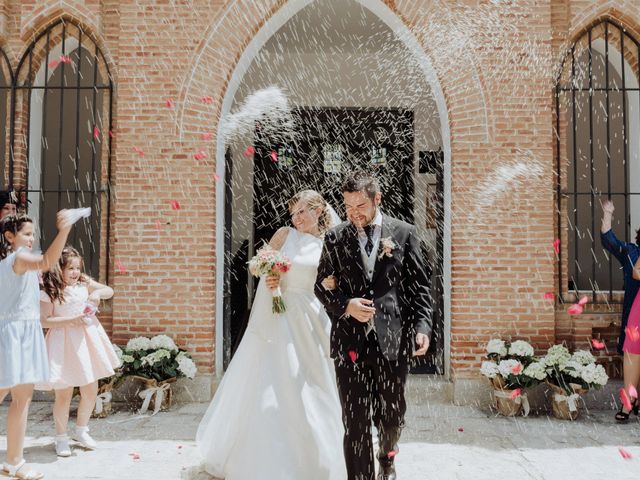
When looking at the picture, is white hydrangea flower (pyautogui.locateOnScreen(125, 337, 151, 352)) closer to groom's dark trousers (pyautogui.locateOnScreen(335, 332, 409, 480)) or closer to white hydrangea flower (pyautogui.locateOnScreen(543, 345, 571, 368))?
groom's dark trousers (pyautogui.locateOnScreen(335, 332, 409, 480))

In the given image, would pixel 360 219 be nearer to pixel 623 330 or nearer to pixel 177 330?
pixel 177 330

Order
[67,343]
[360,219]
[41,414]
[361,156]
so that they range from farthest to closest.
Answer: [361,156]
[41,414]
[67,343]
[360,219]

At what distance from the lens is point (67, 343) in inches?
195

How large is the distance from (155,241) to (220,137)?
1.38 metres

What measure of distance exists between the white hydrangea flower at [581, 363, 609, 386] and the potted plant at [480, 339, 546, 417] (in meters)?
0.39

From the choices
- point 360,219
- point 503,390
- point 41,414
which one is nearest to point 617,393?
point 503,390

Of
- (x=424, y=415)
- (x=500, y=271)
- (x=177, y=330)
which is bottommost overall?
(x=424, y=415)

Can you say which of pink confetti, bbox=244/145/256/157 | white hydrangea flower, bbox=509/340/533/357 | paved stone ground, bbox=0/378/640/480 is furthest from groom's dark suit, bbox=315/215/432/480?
pink confetti, bbox=244/145/256/157

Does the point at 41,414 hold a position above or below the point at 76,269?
below

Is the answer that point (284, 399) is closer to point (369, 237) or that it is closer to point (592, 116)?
point (369, 237)

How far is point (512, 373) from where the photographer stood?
6.11 metres

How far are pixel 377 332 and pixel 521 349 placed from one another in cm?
323

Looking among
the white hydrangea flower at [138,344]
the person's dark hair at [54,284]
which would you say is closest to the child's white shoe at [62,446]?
the person's dark hair at [54,284]

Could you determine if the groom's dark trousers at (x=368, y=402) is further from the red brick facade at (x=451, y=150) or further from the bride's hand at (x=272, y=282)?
the red brick facade at (x=451, y=150)
